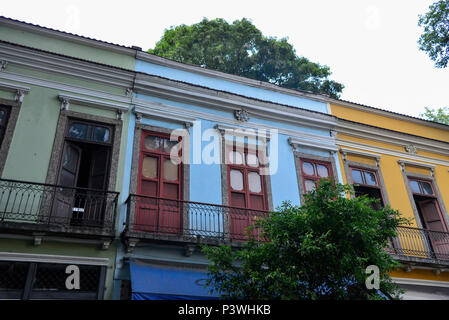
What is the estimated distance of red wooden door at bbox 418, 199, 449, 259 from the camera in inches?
388

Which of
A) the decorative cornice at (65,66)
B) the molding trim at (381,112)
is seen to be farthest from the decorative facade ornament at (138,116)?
the molding trim at (381,112)

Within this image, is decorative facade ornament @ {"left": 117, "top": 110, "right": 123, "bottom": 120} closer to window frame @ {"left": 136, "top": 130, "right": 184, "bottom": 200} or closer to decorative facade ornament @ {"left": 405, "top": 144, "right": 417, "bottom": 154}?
window frame @ {"left": 136, "top": 130, "right": 184, "bottom": 200}

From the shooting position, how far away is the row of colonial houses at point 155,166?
668 cm

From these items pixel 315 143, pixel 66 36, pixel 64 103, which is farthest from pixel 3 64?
pixel 315 143

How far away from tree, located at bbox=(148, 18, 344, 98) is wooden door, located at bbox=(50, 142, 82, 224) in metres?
9.68

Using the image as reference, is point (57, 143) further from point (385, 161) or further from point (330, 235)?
point (385, 161)

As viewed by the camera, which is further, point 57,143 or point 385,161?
point 385,161

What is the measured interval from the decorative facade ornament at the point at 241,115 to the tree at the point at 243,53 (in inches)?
288

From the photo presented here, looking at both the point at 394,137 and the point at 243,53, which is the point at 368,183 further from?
the point at 243,53

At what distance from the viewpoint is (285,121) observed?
399 inches

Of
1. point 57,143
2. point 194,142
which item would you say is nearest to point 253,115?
point 194,142

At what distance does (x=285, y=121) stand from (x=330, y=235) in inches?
201

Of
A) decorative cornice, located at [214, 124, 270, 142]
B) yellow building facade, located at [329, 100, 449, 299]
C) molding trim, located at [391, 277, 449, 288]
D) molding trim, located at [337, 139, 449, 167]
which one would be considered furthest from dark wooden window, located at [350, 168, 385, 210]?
decorative cornice, located at [214, 124, 270, 142]
